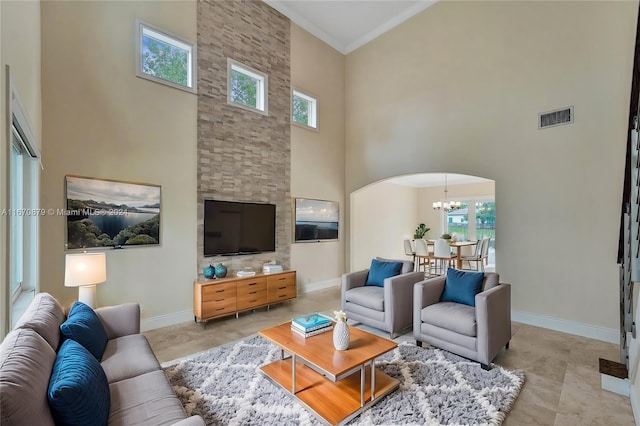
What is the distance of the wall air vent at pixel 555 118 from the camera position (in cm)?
386

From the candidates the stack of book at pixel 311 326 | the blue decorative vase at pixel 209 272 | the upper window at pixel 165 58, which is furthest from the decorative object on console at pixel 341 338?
the upper window at pixel 165 58

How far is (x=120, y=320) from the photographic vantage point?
2602mm

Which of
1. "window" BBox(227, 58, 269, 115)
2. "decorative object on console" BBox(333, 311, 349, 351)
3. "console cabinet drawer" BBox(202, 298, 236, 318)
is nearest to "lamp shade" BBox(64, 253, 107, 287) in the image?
"console cabinet drawer" BBox(202, 298, 236, 318)

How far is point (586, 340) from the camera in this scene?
356 centimetres

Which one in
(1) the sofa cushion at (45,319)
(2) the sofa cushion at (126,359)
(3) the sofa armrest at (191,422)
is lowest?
(2) the sofa cushion at (126,359)

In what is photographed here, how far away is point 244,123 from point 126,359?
3791mm

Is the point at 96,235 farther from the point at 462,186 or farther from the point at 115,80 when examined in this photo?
the point at 462,186

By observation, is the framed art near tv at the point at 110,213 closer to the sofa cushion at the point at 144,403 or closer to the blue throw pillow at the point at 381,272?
the sofa cushion at the point at 144,403

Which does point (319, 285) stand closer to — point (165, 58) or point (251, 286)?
point (251, 286)

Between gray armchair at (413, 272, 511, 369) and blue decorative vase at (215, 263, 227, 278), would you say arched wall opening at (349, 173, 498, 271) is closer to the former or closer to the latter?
blue decorative vase at (215, 263, 227, 278)

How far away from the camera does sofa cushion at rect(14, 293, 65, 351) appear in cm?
165

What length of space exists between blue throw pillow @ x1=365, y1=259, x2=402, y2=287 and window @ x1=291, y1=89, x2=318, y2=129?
319cm

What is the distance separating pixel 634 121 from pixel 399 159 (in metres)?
3.51

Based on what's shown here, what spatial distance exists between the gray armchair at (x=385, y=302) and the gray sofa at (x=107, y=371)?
96.0 inches
